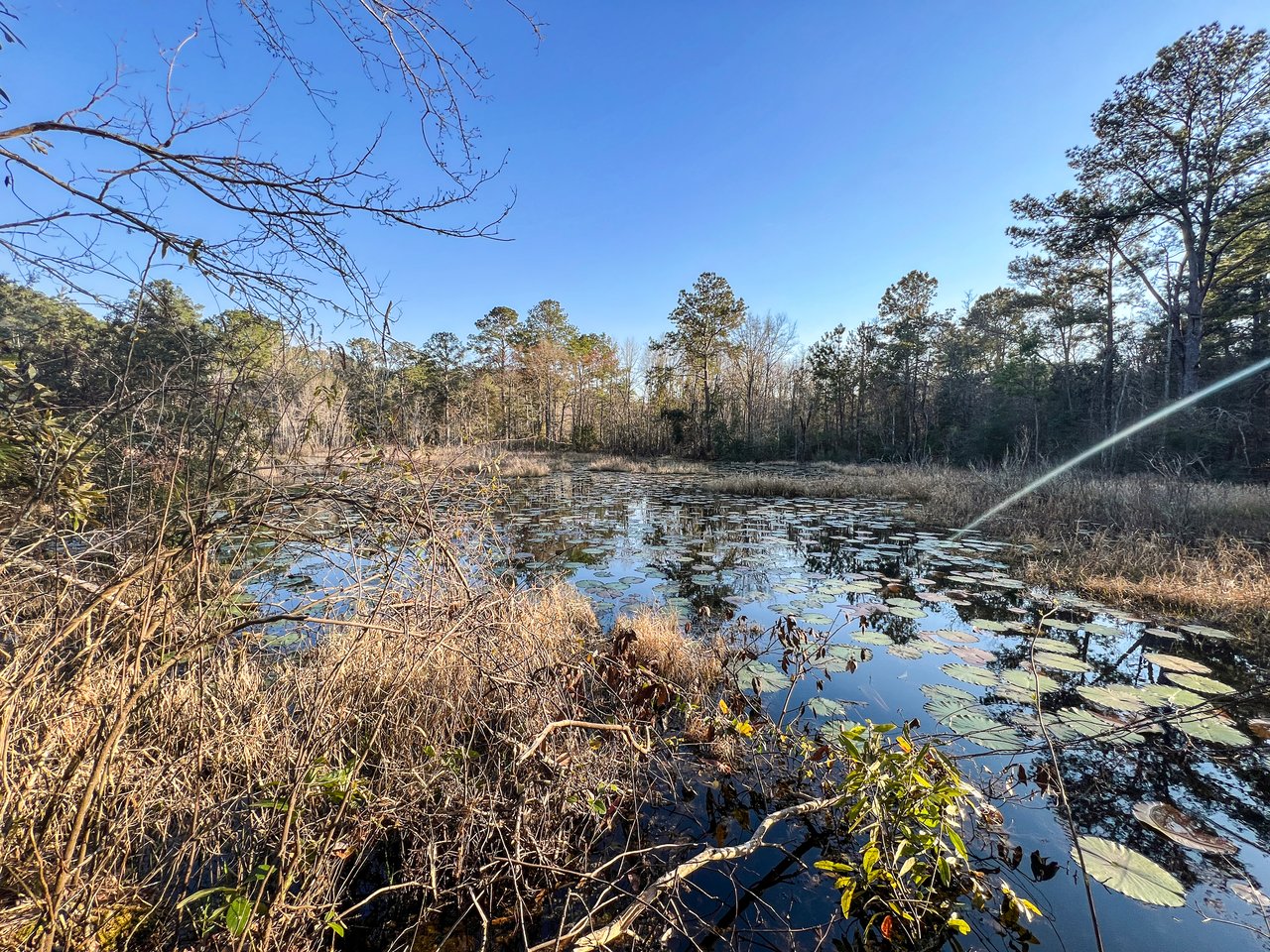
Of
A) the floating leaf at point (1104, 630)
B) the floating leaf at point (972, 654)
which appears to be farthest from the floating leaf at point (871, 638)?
the floating leaf at point (1104, 630)

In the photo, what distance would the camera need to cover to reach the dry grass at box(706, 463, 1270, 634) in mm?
5511

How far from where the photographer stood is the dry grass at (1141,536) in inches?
217

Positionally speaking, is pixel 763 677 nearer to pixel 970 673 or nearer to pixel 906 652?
pixel 906 652

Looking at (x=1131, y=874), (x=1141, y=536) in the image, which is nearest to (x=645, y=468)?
(x=1141, y=536)

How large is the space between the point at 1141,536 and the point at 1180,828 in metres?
6.81

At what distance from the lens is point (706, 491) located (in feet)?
56.4

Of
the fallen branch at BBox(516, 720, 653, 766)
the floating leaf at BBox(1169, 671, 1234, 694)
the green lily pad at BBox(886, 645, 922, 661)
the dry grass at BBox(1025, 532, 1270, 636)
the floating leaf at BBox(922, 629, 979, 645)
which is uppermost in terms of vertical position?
the fallen branch at BBox(516, 720, 653, 766)

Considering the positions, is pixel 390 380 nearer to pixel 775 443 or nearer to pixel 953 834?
pixel 953 834

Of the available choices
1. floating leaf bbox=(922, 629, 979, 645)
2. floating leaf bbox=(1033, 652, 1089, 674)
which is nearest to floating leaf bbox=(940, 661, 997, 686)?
floating leaf bbox=(1033, 652, 1089, 674)

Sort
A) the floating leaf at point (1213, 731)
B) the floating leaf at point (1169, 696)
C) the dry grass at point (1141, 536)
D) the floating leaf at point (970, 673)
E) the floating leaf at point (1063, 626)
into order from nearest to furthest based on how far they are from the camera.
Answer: the floating leaf at point (1213, 731) < the floating leaf at point (1169, 696) < the floating leaf at point (970, 673) < the floating leaf at point (1063, 626) < the dry grass at point (1141, 536)

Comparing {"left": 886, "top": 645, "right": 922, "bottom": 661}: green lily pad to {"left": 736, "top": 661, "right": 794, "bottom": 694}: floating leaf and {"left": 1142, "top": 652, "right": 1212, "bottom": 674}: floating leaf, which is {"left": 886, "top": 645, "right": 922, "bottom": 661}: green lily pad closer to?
{"left": 736, "top": 661, "right": 794, "bottom": 694}: floating leaf

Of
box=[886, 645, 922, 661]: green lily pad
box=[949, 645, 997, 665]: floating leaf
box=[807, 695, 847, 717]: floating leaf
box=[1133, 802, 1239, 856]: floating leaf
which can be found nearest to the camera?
box=[1133, 802, 1239, 856]: floating leaf

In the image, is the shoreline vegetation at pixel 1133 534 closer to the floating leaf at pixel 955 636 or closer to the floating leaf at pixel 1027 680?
the floating leaf at pixel 955 636

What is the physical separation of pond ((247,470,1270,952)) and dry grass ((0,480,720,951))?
0.85m
